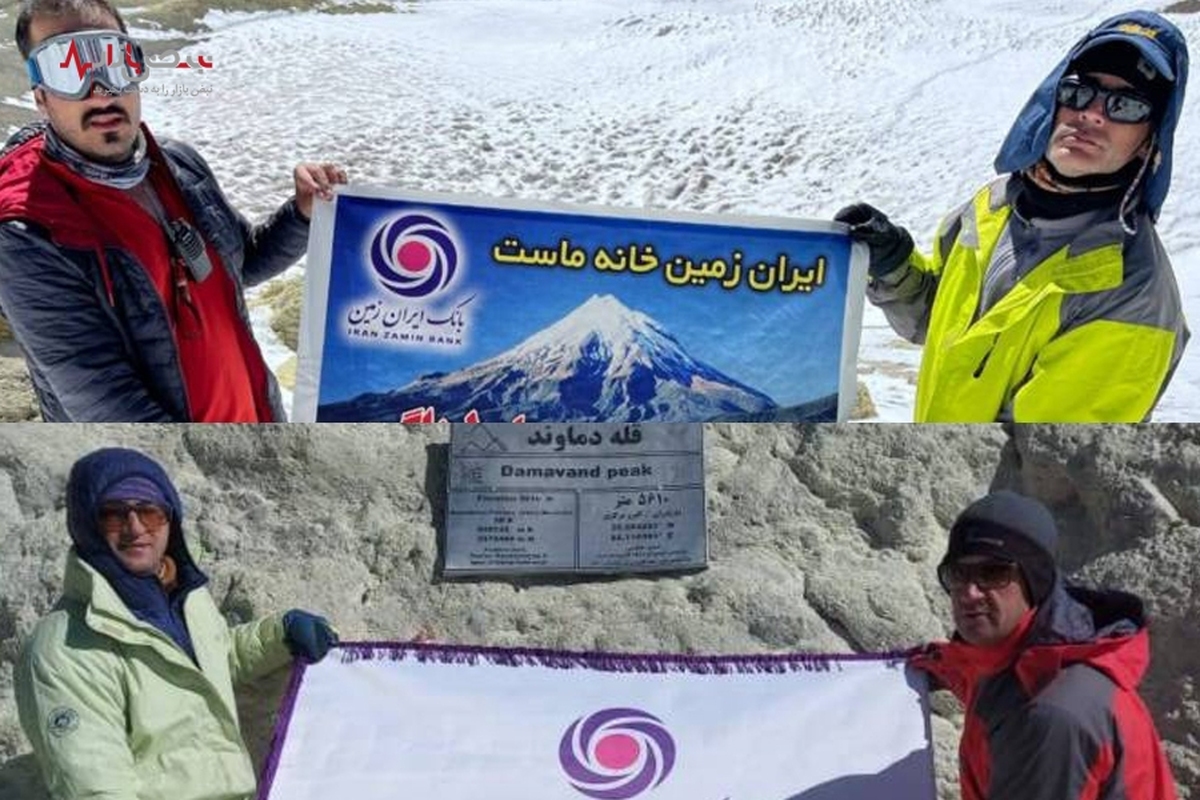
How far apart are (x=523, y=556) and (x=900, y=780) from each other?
886mm

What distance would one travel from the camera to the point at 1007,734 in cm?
232

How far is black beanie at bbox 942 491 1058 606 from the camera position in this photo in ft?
7.57

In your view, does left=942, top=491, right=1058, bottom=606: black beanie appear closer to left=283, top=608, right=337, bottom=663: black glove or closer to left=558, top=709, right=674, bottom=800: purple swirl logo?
left=558, top=709, right=674, bottom=800: purple swirl logo

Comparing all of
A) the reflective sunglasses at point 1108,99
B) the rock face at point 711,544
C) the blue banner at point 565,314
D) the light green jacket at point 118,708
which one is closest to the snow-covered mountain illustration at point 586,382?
the blue banner at point 565,314

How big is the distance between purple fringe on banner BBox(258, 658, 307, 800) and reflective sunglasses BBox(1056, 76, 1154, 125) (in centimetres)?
196

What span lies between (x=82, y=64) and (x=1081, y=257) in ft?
6.85

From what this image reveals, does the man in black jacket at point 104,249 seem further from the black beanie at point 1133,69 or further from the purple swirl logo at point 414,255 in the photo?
the black beanie at point 1133,69

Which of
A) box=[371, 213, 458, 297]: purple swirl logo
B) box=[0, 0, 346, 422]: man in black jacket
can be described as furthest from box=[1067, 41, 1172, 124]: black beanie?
box=[0, 0, 346, 422]: man in black jacket

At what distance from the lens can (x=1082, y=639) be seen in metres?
2.28

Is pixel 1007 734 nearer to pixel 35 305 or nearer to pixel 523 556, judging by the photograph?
pixel 523 556

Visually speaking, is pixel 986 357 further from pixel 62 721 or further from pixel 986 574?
pixel 62 721

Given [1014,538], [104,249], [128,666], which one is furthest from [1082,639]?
[104,249]

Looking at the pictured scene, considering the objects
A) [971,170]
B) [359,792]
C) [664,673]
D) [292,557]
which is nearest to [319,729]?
[359,792]

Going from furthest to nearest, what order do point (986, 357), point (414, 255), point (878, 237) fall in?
point (878, 237)
point (414, 255)
point (986, 357)
